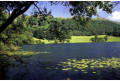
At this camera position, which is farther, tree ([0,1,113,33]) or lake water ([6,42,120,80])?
lake water ([6,42,120,80])

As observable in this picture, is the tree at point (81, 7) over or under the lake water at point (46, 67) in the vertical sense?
over

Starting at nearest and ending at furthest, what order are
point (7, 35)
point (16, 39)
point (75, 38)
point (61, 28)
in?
point (61, 28) → point (7, 35) → point (16, 39) → point (75, 38)

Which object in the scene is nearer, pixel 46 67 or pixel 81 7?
pixel 81 7

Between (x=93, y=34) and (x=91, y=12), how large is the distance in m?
165

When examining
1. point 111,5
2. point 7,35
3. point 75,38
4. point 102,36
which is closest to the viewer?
point 111,5

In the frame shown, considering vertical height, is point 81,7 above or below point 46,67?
above

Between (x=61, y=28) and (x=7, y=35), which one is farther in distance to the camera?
(x=7, y=35)

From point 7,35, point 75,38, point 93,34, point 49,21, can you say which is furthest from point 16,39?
point 93,34

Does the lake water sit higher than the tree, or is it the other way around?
the tree

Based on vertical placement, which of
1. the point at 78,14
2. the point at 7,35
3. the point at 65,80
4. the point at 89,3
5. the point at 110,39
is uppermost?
the point at 89,3

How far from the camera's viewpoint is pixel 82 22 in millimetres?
11750

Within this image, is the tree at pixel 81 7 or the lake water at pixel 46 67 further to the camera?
the lake water at pixel 46 67

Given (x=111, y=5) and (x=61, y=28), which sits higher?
(x=111, y=5)

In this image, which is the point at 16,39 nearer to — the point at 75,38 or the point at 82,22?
the point at 82,22
